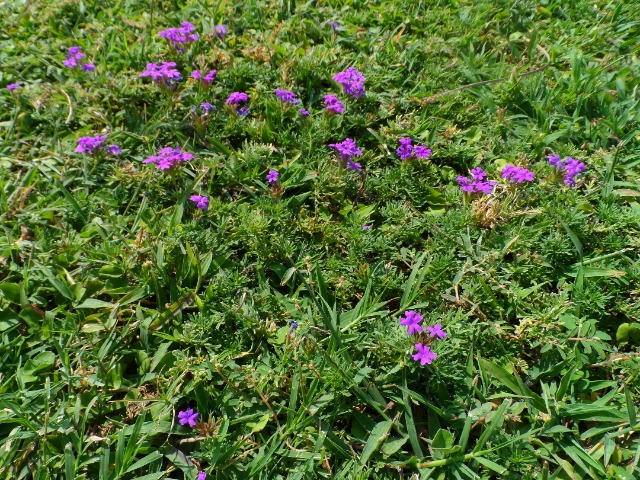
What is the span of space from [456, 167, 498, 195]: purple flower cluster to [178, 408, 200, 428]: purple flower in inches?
69.9

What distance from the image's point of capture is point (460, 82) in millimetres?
3779

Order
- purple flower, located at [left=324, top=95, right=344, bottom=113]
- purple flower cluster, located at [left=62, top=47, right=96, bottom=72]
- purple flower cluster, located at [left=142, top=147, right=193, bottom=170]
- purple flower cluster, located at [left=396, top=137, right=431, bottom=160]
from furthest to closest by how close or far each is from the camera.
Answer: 1. purple flower cluster, located at [left=62, top=47, right=96, bottom=72]
2. purple flower, located at [left=324, top=95, right=344, bottom=113]
3. purple flower cluster, located at [left=396, top=137, right=431, bottom=160]
4. purple flower cluster, located at [left=142, top=147, right=193, bottom=170]

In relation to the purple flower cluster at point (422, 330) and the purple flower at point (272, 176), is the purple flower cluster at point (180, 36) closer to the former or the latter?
the purple flower at point (272, 176)

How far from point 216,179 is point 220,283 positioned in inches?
29.9

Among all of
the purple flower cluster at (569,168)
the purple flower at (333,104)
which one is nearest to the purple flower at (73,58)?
the purple flower at (333,104)

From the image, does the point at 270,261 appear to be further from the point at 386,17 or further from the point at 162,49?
the point at 386,17

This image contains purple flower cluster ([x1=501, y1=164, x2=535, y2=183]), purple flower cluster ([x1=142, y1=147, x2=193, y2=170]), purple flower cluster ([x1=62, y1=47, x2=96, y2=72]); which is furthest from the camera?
purple flower cluster ([x1=62, y1=47, x2=96, y2=72])

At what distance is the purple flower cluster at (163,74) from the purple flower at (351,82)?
1037mm

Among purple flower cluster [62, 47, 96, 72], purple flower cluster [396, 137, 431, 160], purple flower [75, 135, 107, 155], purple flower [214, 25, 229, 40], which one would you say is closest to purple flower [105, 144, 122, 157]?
purple flower [75, 135, 107, 155]

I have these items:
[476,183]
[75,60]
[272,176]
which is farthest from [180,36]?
[476,183]

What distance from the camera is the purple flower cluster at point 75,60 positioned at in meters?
3.79

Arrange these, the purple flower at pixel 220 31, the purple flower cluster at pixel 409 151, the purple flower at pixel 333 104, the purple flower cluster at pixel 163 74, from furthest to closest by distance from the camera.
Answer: the purple flower at pixel 220 31
the purple flower cluster at pixel 163 74
the purple flower at pixel 333 104
the purple flower cluster at pixel 409 151

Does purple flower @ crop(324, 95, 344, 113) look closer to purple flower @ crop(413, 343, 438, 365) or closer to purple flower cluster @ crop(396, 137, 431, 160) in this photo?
purple flower cluster @ crop(396, 137, 431, 160)

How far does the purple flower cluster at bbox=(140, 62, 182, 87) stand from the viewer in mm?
3535
